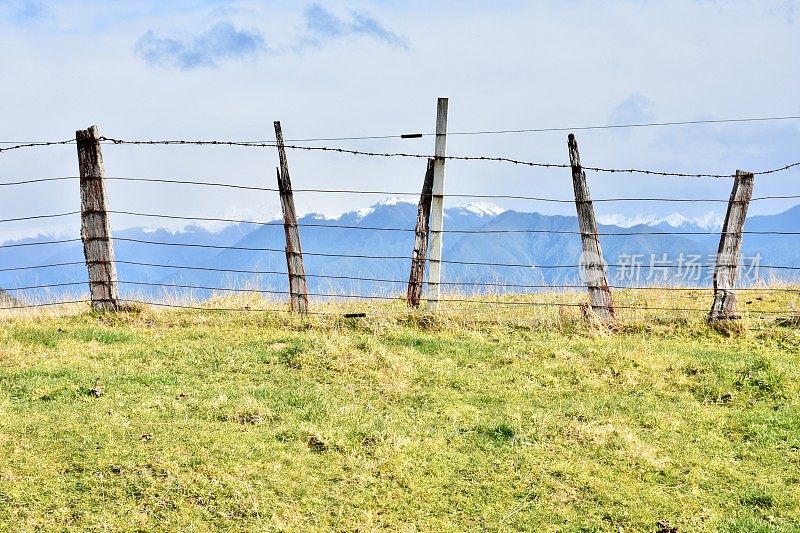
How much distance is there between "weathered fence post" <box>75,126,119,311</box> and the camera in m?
13.1

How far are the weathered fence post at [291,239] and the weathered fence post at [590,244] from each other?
516 cm

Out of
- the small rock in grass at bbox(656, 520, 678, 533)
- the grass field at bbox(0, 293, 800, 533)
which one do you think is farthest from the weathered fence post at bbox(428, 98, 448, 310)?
the small rock in grass at bbox(656, 520, 678, 533)

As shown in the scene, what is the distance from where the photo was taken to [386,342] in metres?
11.5

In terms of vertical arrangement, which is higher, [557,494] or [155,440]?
[155,440]

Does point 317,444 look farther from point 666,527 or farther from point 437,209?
point 437,209

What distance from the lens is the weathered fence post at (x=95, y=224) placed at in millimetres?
13094

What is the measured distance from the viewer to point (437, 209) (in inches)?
516

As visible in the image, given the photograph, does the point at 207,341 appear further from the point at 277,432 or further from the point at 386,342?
the point at 277,432

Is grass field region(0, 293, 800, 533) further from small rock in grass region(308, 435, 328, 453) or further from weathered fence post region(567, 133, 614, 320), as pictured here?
weathered fence post region(567, 133, 614, 320)

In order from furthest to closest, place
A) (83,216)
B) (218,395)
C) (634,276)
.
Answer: (634,276)
(83,216)
(218,395)

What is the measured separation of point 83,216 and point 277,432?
25.3 feet

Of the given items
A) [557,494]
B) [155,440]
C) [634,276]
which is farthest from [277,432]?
[634,276]

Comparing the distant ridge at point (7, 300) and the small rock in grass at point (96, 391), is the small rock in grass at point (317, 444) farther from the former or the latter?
the distant ridge at point (7, 300)

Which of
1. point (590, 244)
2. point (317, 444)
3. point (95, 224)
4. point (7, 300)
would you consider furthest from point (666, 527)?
point (7, 300)
